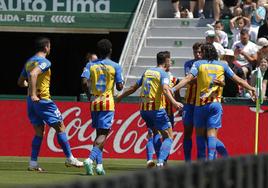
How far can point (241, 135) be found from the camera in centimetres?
2072

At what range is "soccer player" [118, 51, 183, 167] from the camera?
54.3 ft

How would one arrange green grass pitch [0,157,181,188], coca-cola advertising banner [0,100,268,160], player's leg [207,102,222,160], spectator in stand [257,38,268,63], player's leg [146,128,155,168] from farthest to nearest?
spectator in stand [257,38,268,63], coca-cola advertising banner [0,100,268,160], player's leg [146,128,155,168], player's leg [207,102,222,160], green grass pitch [0,157,181,188]

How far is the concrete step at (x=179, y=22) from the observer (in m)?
25.8

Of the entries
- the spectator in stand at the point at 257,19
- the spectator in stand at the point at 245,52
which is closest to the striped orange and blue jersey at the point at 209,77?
the spectator in stand at the point at 245,52

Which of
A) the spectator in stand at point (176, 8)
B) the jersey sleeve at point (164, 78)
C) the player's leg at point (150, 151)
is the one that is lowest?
the player's leg at point (150, 151)

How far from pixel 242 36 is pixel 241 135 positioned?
130 inches

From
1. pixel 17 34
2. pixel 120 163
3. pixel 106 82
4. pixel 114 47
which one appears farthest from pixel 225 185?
pixel 17 34

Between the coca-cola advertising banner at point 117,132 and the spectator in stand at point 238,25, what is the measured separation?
13.1 feet

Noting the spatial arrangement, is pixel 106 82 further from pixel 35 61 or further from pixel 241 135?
pixel 241 135

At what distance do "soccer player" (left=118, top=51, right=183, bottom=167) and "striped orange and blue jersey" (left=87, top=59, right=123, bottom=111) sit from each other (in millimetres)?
905

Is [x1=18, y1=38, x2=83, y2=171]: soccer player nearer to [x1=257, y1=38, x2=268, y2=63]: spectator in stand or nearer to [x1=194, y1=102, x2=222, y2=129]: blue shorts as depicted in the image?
[x1=194, y1=102, x2=222, y2=129]: blue shorts

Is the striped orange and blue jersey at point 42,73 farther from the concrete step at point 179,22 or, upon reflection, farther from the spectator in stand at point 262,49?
the concrete step at point 179,22

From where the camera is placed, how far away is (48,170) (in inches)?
654

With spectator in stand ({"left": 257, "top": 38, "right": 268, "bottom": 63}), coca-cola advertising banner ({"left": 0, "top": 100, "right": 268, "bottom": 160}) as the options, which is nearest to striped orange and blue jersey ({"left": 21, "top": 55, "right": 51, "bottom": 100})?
coca-cola advertising banner ({"left": 0, "top": 100, "right": 268, "bottom": 160})
